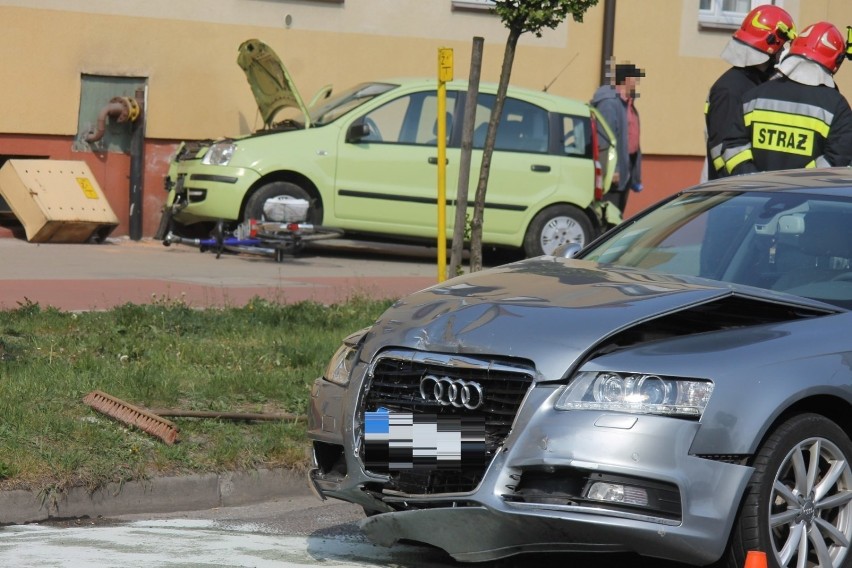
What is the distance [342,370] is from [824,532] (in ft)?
6.09

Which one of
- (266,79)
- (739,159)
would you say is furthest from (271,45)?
(739,159)

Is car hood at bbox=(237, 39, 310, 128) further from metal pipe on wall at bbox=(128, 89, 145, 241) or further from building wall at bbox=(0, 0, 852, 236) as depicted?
metal pipe on wall at bbox=(128, 89, 145, 241)

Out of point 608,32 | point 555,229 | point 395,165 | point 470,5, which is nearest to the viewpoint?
point 395,165

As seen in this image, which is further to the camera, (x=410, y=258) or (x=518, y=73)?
(x=518, y=73)

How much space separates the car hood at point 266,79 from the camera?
1510cm

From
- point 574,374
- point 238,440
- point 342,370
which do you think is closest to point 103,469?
point 238,440

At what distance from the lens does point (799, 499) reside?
193 inches

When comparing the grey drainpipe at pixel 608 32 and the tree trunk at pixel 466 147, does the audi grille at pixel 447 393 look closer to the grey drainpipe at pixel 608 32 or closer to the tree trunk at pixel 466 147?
the tree trunk at pixel 466 147

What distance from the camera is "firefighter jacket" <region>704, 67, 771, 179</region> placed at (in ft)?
29.8

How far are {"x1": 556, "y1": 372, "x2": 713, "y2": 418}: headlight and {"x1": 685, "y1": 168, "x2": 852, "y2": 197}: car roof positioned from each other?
1.81 meters

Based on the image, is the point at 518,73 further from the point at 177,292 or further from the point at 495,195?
the point at 177,292

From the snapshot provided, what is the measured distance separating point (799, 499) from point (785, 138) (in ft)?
14.9

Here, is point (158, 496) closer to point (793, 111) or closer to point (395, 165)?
point (793, 111)

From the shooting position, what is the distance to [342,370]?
563 centimetres
